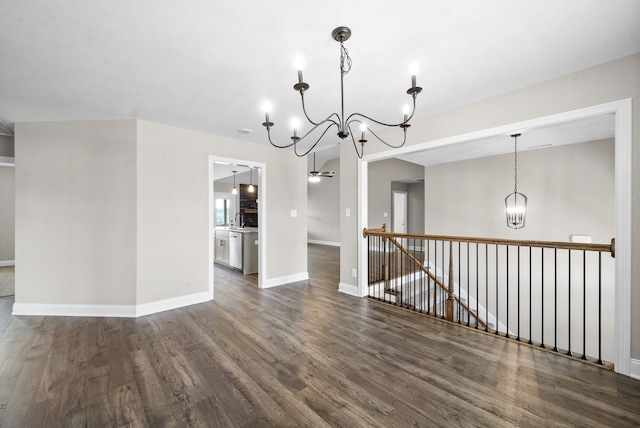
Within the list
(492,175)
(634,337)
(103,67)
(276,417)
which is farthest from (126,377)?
(492,175)

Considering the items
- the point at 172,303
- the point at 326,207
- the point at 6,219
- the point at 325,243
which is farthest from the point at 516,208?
the point at 6,219

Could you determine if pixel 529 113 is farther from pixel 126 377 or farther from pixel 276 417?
pixel 126 377

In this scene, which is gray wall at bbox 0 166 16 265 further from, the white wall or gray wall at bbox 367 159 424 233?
gray wall at bbox 367 159 424 233

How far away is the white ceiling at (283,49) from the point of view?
65.2 inches

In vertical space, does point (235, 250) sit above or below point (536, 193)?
Result: below

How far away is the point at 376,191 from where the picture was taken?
9.30 meters

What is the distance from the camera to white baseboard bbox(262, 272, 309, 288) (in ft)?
15.4

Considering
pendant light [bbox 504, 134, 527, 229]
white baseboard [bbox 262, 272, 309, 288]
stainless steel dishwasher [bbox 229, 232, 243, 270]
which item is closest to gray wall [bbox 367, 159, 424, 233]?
pendant light [bbox 504, 134, 527, 229]

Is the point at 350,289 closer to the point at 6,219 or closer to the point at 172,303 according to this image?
the point at 172,303

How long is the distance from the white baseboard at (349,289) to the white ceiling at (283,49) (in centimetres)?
267

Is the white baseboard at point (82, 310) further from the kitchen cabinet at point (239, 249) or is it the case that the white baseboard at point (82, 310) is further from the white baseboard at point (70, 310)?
the kitchen cabinet at point (239, 249)

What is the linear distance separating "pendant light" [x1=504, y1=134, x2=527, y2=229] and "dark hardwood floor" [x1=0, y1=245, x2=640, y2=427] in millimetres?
3130

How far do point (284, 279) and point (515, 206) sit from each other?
4576 mm

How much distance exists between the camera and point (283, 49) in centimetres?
203
